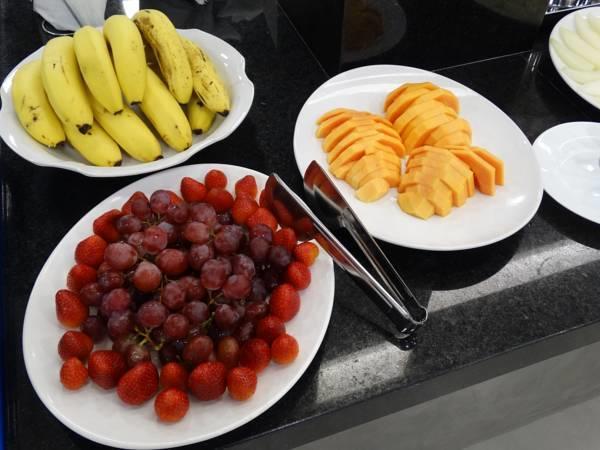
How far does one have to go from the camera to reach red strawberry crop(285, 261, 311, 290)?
2.27ft

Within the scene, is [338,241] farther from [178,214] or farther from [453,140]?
[453,140]

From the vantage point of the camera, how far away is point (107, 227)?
0.73 m

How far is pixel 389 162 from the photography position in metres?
0.87

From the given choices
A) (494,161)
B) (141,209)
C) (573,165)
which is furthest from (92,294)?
(573,165)

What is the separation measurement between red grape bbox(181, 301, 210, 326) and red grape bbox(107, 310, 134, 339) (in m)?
0.06

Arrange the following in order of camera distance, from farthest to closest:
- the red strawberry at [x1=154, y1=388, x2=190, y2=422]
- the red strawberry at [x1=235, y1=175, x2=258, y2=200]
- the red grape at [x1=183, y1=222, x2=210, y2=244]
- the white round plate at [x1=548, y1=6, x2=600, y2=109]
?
the white round plate at [x1=548, y1=6, x2=600, y2=109] < the red strawberry at [x1=235, y1=175, x2=258, y2=200] < the red grape at [x1=183, y1=222, x2=210, y2=244] < the red strawberry at [x1=154, y1=388, x2=190, y2=422]

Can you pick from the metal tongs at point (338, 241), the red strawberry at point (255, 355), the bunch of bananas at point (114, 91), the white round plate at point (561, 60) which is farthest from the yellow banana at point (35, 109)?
the white round plate at point (561, 60)

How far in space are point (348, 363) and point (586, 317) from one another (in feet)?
1.09

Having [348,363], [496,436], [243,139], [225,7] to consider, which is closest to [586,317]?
[348,363]

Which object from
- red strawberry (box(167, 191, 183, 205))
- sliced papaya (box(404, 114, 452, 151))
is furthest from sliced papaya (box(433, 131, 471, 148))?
red strawberry (box(167, 191, 183, 205))

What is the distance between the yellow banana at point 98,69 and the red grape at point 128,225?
19 centimetres

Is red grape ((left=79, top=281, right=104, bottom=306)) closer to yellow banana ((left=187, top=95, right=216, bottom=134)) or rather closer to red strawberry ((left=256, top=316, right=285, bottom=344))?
red strawberry ((left=256, top=316, right=285, bottom=344))

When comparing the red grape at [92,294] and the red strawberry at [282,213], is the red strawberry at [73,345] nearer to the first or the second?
the red grape at [92,294]

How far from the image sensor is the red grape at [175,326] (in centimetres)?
62
